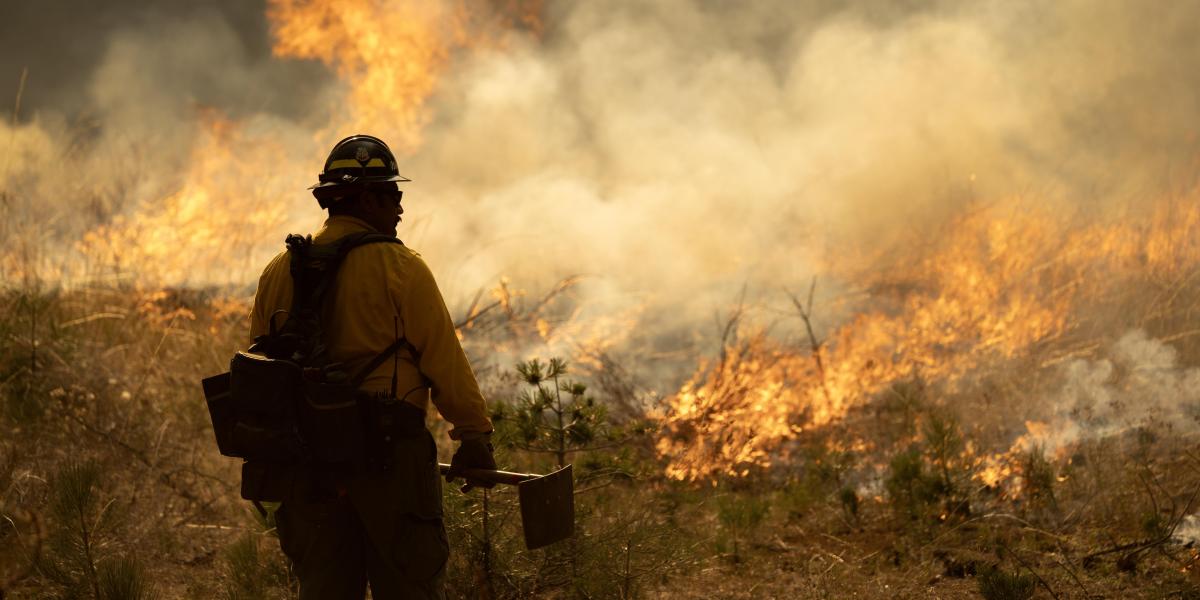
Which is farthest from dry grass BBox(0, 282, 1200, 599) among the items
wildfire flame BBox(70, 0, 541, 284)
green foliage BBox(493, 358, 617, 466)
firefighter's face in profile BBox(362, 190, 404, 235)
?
wildfire flame BBox(70, 0, 541, 284)

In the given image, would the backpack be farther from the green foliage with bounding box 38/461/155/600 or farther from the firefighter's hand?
the green foliage with bounding box 38/461/155/600

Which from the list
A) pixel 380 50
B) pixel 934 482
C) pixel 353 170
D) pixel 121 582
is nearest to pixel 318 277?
pixel 353 170

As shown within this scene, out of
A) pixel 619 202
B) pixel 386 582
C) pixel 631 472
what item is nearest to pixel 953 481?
pixel 631 472

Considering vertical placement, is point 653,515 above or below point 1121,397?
below

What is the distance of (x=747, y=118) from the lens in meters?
11.0

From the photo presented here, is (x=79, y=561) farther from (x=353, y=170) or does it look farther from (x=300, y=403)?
(x=353, y=170)

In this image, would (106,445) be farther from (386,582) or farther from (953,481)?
(953,481)

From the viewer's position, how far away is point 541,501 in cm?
323

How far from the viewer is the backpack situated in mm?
2936

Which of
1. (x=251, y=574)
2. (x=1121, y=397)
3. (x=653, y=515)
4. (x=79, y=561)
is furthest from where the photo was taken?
(x=1121, y=397)

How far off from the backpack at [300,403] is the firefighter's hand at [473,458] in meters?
0.30

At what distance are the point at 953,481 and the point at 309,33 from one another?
827 centimetres

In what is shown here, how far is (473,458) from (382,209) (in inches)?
38.2

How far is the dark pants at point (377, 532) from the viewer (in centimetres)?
306
